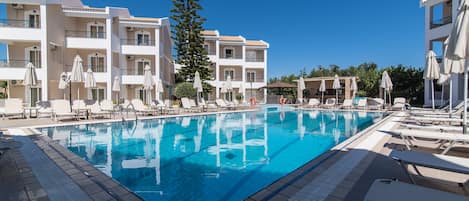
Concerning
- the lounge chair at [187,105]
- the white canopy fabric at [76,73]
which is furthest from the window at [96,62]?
the lounge chair at [187,105]

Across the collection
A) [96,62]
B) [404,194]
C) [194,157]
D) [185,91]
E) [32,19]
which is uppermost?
[32,19]

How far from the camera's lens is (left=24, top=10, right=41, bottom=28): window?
1594 cm

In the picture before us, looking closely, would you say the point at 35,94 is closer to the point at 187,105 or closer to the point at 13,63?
the point at 13,63

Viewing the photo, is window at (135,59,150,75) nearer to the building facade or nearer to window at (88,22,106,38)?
window at (88,22,106,38)

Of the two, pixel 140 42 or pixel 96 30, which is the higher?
pixel 96 30

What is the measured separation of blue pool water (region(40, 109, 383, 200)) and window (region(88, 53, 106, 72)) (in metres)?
10.7

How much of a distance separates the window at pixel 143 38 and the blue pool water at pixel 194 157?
12.7 metres

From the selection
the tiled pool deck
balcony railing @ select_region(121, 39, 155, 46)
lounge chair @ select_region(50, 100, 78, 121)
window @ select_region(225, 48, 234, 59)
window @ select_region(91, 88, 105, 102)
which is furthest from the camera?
window @ select_region(225, 48, 234, 59)

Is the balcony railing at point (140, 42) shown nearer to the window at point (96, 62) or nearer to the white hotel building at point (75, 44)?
the white hotel building at point (75, 44)

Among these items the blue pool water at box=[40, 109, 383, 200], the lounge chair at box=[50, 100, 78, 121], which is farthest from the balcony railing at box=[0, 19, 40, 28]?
the blue pool water at box=[40, 109, 383, 200]

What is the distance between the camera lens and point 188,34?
21.4 meters

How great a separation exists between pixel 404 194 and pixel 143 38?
21449 mm

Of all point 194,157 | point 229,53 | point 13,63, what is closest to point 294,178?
point 194,157

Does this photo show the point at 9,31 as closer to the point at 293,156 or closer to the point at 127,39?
the point at 127,39
